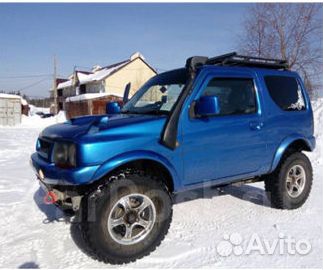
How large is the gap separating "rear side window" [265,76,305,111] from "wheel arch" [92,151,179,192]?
6.59 ft

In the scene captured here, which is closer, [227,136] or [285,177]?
[227,136]

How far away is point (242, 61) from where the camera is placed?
14.8 feet

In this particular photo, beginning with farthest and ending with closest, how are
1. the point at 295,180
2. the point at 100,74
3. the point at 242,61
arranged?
1. the point at 100,74
2. the point at 295,180
3. the point at 242,61

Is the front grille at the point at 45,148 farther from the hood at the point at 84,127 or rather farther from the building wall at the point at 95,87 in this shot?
the building wall at the point at 95,87

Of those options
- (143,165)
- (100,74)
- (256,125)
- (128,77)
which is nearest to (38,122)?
(128,77)

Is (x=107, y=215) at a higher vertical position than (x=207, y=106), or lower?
lower

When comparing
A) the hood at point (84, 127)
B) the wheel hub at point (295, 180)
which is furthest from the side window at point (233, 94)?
the wheel hub at point (295, 180)

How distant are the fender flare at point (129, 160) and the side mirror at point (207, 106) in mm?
674

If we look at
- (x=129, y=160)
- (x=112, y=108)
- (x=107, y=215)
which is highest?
(x=112, y=108)

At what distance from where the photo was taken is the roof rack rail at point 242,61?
4.34 meters

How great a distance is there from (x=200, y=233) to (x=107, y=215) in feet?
4.46

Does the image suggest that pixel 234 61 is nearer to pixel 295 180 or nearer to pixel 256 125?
pixel 256 125

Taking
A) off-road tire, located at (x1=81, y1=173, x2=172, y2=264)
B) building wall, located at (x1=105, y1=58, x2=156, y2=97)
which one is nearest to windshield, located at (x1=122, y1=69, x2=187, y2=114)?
off-road tire, located at (x1=81, y1=173, x2=172, y2=264)

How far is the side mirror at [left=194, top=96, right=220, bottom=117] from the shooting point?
11.9 ft
